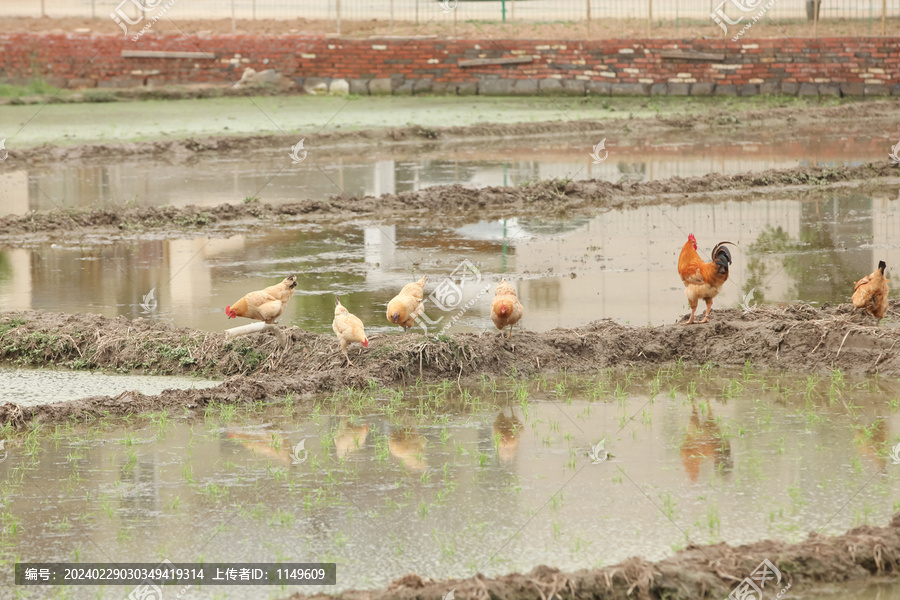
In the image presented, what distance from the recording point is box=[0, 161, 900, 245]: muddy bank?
14258 mm

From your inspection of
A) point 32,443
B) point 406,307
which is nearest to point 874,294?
point 406,307

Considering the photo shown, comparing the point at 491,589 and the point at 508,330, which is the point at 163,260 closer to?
the point at 508,330

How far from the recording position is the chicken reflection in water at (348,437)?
7102 millimetres

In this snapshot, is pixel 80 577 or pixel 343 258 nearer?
pixel 80 577

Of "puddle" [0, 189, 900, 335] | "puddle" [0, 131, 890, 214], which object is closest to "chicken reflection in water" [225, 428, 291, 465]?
"puddle" [0, 189, 900, 335]

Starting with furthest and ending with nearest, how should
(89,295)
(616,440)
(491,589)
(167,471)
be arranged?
(89,295), (616,440), (167,471), (491,589)

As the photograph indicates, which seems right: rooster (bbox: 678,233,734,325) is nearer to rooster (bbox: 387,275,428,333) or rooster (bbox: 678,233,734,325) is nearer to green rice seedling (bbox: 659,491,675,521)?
rooster (bbox: 387,275,428,333)

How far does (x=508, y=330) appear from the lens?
9219mm

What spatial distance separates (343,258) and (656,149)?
10006 millimetres

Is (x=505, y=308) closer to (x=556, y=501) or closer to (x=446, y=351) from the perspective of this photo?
(x=446, y=351)

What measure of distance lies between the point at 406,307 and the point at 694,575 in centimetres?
416

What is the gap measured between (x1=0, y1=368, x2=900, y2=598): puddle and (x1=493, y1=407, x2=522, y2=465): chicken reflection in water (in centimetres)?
2

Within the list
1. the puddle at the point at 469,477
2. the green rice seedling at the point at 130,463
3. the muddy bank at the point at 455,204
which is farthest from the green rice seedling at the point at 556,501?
the muddy bank at the point at 455,204

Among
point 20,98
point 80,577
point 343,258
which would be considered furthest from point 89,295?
point 20,98
